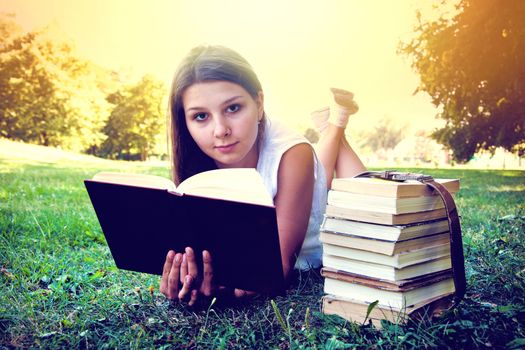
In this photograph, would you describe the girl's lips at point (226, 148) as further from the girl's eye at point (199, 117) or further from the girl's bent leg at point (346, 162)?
the girl's bent leg at point (346, 162)

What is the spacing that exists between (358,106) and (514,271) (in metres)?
1.77

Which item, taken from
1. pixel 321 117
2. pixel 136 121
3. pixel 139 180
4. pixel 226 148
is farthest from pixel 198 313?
pixel 136 121

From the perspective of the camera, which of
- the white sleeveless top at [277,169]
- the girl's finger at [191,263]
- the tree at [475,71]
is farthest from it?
the tree at [475,71]

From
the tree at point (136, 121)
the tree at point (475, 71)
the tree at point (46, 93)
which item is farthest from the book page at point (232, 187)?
the tree at point (136, 121)

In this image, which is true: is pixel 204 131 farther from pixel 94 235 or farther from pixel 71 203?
pixel 71 203

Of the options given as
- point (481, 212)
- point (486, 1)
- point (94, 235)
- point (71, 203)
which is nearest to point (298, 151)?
point (94, 235)

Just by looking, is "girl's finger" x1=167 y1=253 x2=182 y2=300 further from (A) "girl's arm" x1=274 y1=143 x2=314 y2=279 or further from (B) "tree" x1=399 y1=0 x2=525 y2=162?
(B) "tree" x1=399 y1=0 x2=525 y2=162

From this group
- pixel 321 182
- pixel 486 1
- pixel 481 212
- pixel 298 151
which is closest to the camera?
pixel 298 151

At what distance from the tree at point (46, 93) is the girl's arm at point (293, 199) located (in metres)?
23.0

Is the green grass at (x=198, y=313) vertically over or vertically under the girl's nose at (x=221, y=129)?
under

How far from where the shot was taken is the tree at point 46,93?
21.2 meters

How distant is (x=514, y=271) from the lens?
212 centimetres

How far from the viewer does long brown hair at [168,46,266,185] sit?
2.04 meters

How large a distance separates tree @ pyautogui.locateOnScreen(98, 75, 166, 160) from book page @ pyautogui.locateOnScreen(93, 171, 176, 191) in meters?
27.0
